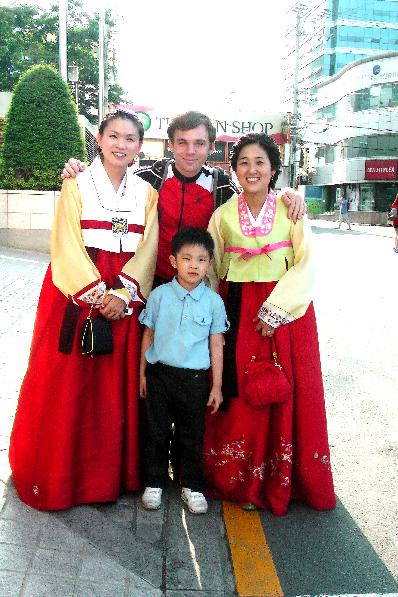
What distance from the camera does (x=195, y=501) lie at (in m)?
3.26

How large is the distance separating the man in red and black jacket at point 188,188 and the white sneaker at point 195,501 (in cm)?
110

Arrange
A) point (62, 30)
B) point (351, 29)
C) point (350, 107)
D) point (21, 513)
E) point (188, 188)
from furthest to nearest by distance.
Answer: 1. point (351, 29)
2. point (350, 107)
3. point (62, 30)
4. point (188, 188)
5. point (21, 513)

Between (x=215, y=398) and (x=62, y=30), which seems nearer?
(x=215, y=398)

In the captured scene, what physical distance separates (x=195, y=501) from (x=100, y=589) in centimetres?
87

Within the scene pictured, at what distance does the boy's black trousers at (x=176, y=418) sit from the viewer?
3.25 m

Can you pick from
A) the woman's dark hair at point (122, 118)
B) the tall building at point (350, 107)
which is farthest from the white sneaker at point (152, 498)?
the tall building at point (350, 107)

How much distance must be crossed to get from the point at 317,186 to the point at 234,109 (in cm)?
3070

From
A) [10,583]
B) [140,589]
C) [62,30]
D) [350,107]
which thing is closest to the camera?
[10,583]

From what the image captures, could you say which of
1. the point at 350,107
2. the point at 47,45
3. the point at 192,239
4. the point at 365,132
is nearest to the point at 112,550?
the point at 192,239

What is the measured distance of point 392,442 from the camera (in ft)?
14.1

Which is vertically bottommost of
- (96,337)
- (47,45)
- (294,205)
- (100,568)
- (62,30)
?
(100,568)

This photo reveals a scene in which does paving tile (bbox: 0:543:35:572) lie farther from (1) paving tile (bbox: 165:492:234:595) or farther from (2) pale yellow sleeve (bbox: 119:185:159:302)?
(2) pale yellow sleeve (bbox: 119:185:159:302)

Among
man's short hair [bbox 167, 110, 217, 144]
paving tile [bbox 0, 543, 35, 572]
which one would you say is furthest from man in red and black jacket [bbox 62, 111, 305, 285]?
paving tile [bbox 0, 543, 35, 572]

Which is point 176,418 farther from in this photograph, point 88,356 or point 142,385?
point 88,356
